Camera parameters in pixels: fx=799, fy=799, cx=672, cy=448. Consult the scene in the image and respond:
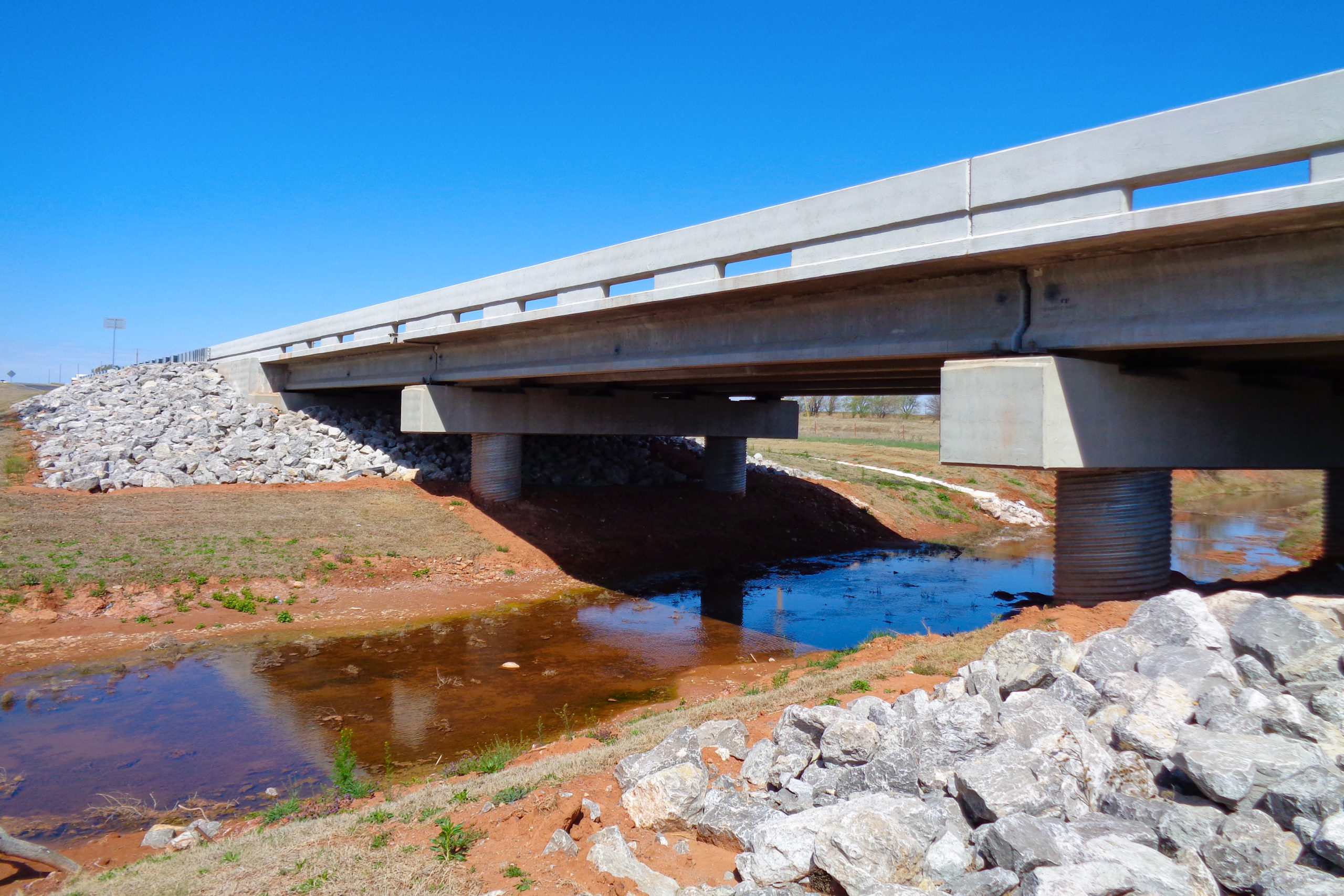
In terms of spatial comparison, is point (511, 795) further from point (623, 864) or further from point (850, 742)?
point (850, 742)

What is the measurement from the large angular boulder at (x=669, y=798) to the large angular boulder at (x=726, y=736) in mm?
926

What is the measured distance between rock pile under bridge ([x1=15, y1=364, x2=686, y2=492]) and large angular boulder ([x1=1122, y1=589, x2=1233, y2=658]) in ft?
71.9

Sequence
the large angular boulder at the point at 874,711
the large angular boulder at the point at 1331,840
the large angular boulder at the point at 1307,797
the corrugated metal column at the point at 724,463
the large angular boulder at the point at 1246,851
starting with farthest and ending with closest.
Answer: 1. the corrugated metal column at the point at 724,463
2. the large angular boulder at the point at 874,711
3. the large angular boulder at the point at 1307,797
4. the large angular boulder at the point at 1246,851
5. the large angular boulder at the point at 1331,840

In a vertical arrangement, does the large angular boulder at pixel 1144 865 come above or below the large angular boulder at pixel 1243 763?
below

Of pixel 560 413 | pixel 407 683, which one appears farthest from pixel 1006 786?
pixel 560 413

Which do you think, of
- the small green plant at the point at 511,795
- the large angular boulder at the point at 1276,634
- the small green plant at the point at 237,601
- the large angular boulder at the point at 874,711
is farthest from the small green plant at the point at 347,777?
the large angular boulder at the point at 1276,634

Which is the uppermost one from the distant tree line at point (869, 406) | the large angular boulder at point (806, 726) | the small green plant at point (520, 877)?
the distant tree line at point (869, 406)

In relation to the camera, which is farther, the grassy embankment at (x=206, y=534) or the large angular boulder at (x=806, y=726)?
the grassy embankment at (x=206, y=534)

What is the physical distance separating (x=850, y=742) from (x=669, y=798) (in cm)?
154

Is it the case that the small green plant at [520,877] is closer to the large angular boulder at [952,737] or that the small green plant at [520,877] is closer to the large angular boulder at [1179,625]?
the large angular boulder at [952,737]

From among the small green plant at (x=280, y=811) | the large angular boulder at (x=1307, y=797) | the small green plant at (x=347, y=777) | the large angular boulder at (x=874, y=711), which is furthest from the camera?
the small green plant at (x=347, y=777)

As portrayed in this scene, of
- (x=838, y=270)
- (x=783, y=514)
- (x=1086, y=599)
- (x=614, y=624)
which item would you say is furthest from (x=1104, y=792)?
(x=783, y=514)

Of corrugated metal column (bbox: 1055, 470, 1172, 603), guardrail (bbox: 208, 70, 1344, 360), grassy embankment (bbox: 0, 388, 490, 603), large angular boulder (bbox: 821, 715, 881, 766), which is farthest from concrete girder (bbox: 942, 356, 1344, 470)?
grassy embankment (bbox: 0, 388, 490, 603)

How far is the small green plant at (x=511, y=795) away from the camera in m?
7.13
